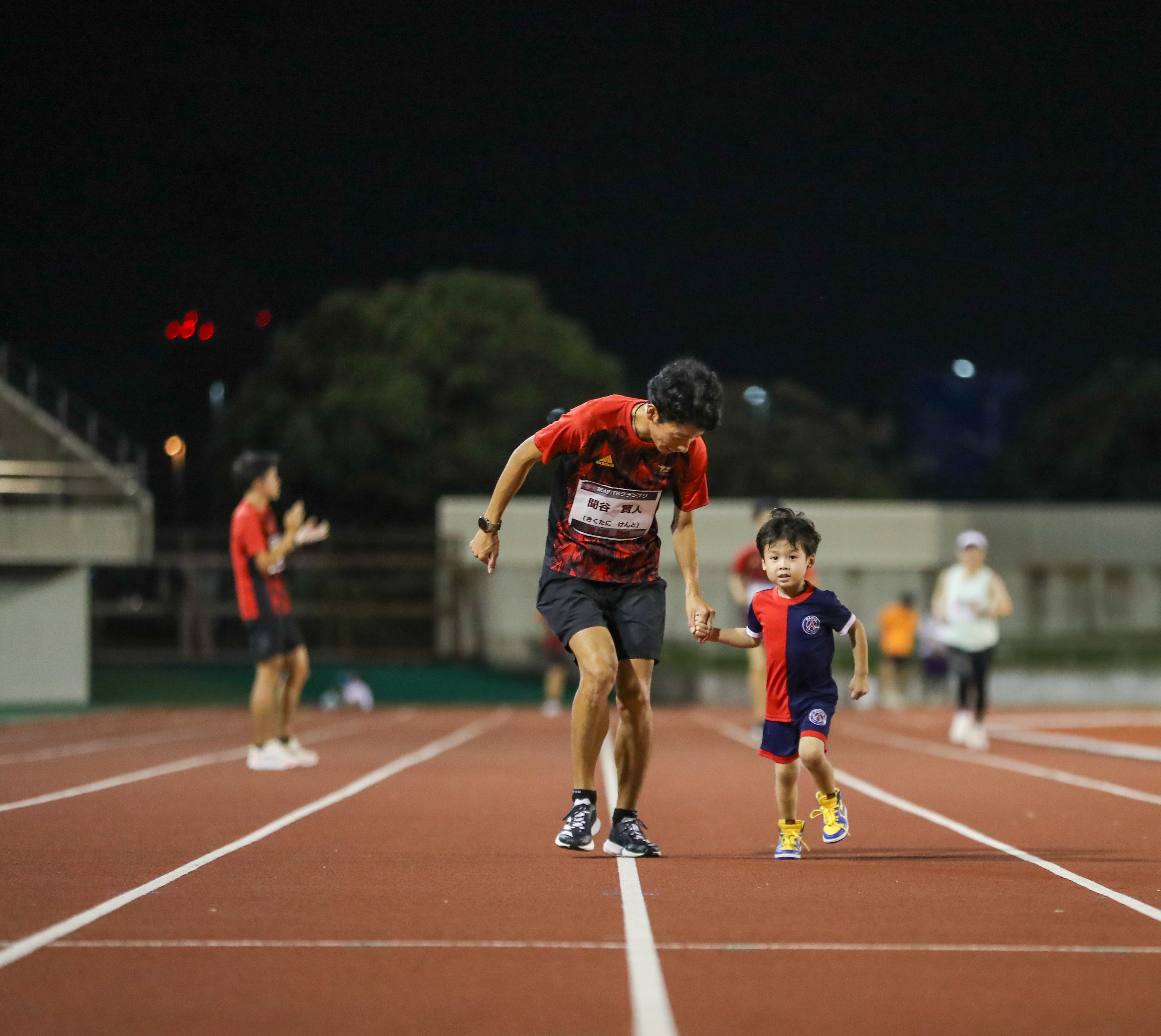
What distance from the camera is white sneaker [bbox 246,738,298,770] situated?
41.4ft

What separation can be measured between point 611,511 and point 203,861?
2254 millimetres

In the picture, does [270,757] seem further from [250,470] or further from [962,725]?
[962,725]

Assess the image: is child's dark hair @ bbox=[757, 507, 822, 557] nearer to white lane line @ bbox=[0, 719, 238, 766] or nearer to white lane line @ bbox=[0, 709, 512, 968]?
white lane line @ bbox=[0, 709, 512, 968]

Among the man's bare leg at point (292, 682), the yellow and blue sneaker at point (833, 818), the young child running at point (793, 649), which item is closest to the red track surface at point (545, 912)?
the yellow and blue sneaker at point (833, 818)

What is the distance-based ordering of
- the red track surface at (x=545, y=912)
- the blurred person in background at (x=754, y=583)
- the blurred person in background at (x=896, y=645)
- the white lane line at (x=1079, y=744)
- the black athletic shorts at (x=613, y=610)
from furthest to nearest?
the blurred person in background at (x=896, y=645), the blurred person in background at (x=754, y=583), the white lane line at (x=1079, y=744), the black athletic shorts at (x=613, y=610), the red track surface at (x=545, y=912)

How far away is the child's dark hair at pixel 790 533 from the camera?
23.9ft

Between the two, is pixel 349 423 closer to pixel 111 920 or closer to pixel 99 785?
pixel 99 785

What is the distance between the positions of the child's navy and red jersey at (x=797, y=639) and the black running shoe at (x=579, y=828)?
90 centimetres

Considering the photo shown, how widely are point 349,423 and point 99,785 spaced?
3738 cm

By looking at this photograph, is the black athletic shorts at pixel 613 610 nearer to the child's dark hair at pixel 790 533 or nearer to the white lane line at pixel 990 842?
the child's dark hair at pixel 790 533

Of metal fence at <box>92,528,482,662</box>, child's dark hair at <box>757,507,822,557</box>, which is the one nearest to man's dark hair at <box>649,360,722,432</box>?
child's dark hair at <box>757,507,822,557</box>

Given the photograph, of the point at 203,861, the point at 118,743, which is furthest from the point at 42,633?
the point at 203,861

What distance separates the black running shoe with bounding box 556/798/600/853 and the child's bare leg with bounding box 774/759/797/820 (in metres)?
0.81

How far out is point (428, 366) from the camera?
166ft
